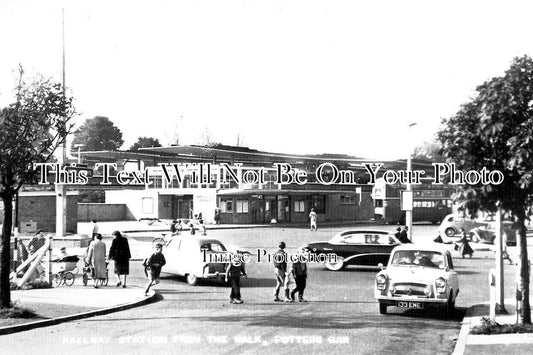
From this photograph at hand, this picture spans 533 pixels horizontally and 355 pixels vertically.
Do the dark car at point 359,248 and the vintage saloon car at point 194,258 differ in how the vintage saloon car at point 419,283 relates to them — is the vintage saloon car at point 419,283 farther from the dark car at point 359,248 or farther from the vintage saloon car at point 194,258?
the dark car at point 359,248

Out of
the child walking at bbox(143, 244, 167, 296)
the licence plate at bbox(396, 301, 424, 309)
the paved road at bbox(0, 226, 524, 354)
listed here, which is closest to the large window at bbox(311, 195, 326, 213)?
the paved road at bbox(0, 226, 524, 354)

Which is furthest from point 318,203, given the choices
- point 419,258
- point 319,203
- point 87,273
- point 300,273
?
point 419,258

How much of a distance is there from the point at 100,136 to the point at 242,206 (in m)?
56.0

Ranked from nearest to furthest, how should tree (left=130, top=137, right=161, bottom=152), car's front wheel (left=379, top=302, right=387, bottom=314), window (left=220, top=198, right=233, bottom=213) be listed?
car's front wheel (left=379, top=302, right=387, bottom=314) → window (left=220, top=198, right=233, bottom=213) → tree (left=130, top=137, right=161, bottom=152)

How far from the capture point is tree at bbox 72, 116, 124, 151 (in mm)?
106000

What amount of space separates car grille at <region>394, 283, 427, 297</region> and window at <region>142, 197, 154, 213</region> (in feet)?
168

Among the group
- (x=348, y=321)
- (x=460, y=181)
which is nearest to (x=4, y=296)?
(x=348, y=321)

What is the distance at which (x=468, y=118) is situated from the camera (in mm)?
12102

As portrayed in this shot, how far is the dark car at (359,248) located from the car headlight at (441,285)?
9675 mm

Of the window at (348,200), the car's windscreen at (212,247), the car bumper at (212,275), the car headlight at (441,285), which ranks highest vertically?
the window at (348,200)

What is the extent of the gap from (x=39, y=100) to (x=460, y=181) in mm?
8922

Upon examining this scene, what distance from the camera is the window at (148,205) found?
209ft

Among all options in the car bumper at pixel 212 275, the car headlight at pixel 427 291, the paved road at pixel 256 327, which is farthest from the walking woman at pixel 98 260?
the car headlight at pixel 427 291

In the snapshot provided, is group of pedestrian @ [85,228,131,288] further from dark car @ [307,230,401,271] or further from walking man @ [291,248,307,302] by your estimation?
dark car @ [307,230,401,271]
